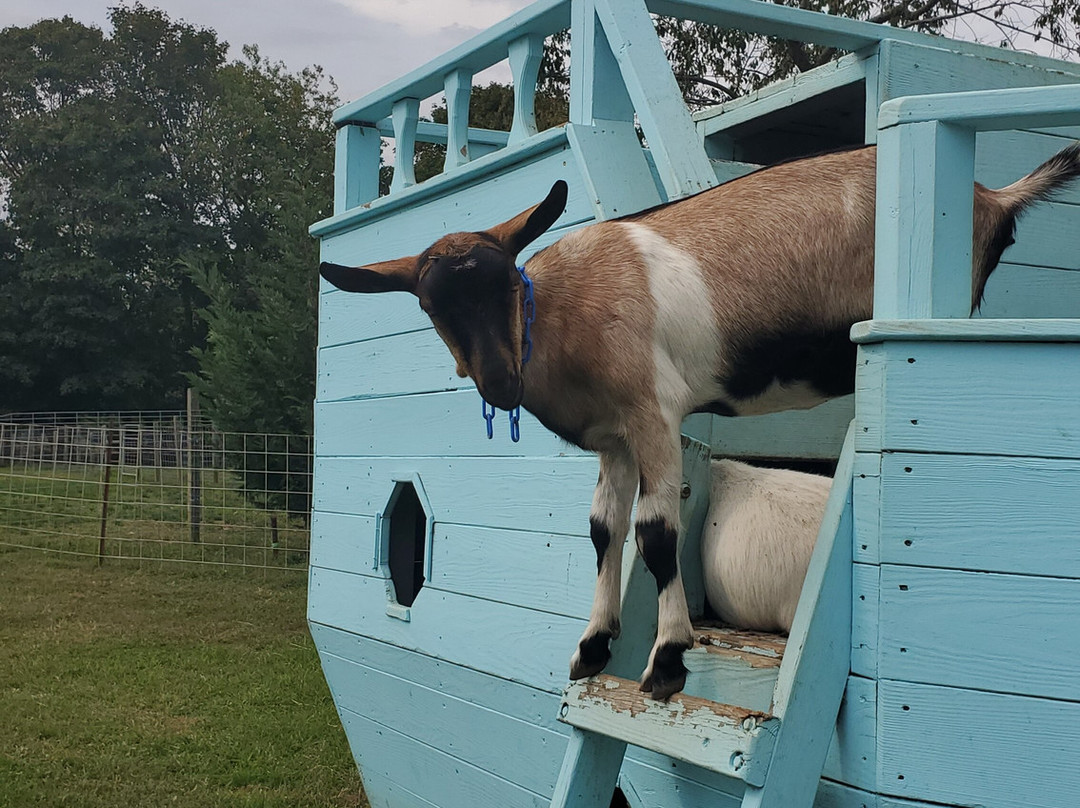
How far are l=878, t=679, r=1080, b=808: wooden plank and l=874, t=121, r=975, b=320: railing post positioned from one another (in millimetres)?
687

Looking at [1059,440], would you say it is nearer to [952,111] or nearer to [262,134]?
[952,111]

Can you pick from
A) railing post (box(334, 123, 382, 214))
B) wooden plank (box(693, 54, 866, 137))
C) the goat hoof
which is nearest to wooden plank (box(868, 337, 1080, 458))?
the goat hoof

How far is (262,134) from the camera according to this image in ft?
96.9

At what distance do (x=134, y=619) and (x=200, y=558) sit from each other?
2.89 metres

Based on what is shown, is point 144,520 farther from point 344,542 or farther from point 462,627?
point 462,627

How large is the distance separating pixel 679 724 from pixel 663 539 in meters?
0.35

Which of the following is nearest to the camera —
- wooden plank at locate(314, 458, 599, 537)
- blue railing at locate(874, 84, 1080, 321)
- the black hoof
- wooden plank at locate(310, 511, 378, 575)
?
blue railing at locate(874, 84, 1080, 321)

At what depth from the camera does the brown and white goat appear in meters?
2.44

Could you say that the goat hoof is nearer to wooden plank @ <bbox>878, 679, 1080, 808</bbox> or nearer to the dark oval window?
wooden plank @ <bbox>878, 679, 1080, 808</bbox>

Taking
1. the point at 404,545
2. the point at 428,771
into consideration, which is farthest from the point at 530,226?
the point at 428,771

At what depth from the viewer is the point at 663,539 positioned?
243 centimetres

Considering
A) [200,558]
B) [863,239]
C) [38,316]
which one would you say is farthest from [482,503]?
[38,316]

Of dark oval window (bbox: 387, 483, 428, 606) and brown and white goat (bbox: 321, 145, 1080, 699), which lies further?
dark oval window (bbox: 387, 483, 428, 606)

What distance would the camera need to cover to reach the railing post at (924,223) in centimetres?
223
